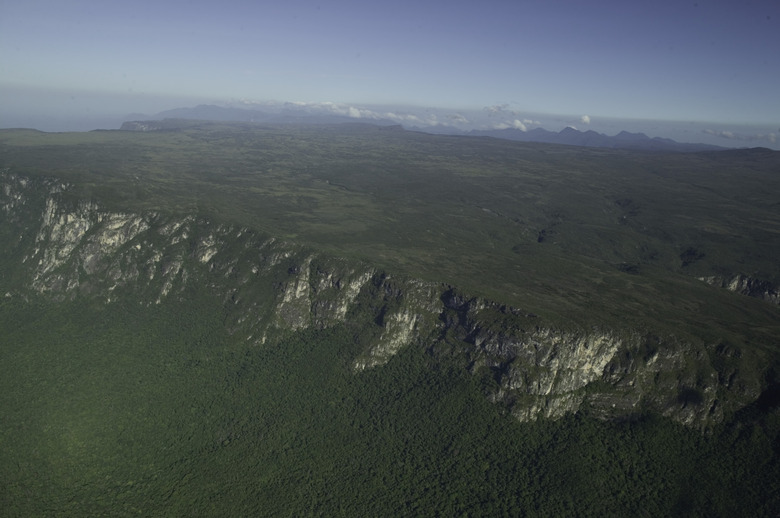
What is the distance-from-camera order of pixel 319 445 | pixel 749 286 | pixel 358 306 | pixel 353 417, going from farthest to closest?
pixel 749 286
pixel 358 306
pixel 353 417
pixel 319 445

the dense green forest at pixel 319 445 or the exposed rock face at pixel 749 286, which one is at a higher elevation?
the exposed rock face at pixel 749 286

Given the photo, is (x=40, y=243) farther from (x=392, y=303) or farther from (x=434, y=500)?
(x=434, y=500)

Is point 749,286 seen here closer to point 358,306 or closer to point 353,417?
point 358,306

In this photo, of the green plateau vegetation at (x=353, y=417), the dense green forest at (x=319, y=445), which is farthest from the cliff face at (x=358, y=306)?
the dense green forest at (x=319, y=445)

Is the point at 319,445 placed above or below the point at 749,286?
below

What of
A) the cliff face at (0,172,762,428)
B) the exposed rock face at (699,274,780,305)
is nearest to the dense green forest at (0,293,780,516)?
the cliff face at (0,172,762,428)

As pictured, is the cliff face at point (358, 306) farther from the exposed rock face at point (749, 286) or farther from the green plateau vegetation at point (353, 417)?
the exposed rock face at point (749, 286)

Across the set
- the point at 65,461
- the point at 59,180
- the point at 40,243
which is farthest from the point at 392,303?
the point at 59,180

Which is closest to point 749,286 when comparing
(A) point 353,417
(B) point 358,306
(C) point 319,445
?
(B) point 358,306
